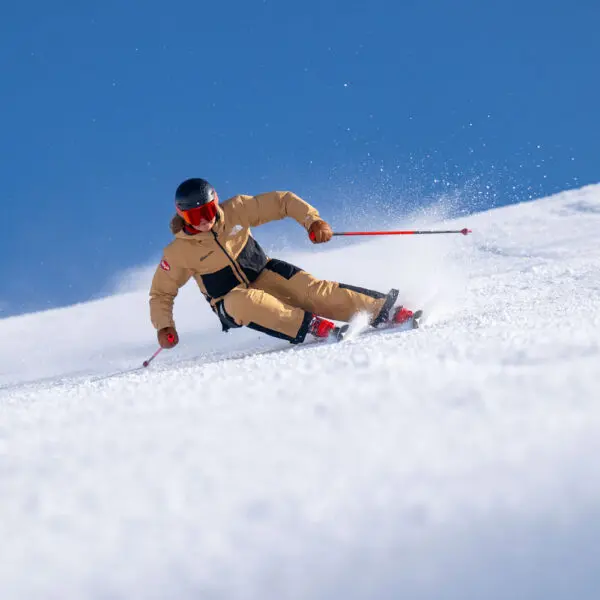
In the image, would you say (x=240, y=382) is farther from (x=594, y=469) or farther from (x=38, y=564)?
(x=594, y=469)

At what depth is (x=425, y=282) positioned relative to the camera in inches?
183

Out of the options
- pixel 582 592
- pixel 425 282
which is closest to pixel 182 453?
pixel 582 592

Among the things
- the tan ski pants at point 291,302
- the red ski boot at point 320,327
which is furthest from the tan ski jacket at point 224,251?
the red ski boot at point 320,327

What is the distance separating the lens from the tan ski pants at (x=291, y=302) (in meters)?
4.09

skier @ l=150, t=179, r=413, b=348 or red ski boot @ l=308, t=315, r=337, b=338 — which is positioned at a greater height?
skier @ l=150, t=179, r=413, b=348

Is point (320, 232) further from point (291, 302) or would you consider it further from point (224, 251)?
point (224, 251)

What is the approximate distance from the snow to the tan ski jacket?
2253mm

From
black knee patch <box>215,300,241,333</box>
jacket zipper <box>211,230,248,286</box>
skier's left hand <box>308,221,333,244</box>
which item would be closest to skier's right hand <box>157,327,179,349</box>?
black knee patch <box>215,300,241,333</box>

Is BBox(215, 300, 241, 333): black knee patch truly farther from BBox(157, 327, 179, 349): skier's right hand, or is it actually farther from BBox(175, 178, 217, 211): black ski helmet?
BBox(175, 178, 217, 211): black ski helmet

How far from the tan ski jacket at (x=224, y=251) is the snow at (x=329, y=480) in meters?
2.25

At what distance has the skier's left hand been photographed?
13.7 ft

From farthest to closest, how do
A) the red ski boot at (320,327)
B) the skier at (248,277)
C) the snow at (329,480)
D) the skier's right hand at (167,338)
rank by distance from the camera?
1. the skier's right hand at (167,338)
2. the skier at (248,277)
3. the red ski boot at (320,327)
4. the snow at (329,480)

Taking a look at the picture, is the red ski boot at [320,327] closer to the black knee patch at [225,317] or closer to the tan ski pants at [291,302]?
the tan ski pants at [291,302]

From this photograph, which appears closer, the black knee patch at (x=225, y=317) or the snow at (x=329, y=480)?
the snow at (x=329, y=480)
